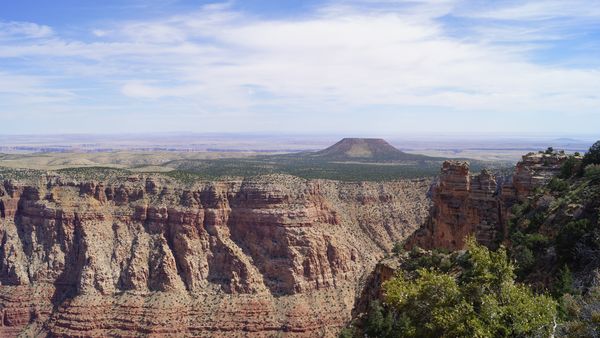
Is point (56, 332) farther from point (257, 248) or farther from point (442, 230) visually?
point (442, 230)

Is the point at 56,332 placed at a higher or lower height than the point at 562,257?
lower

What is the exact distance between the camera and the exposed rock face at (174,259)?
223 feet

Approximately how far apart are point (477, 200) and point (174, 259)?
137 ft

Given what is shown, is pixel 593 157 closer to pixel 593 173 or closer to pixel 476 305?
pixel 593 173

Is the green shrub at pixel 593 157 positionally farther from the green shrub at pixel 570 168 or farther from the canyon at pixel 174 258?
the canyon at pixel 174 258

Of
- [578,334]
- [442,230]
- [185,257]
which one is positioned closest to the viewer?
[578,334]

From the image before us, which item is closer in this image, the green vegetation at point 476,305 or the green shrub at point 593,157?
the green vegetation at point 476,305

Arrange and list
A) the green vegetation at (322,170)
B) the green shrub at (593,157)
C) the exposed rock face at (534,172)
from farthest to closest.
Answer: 1. the green vegetation at (322,170)
2. the exposed rock face at (534,172)
3. the green shrub at (593,157)

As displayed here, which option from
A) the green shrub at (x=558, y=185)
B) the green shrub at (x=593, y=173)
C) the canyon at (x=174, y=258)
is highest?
the green shrub at (x=593, y=173)

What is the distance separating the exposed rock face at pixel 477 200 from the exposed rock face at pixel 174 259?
873 inches

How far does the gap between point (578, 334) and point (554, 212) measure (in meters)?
16.1

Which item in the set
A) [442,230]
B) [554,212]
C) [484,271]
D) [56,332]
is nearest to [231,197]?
[56,332]

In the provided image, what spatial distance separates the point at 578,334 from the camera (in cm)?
1841

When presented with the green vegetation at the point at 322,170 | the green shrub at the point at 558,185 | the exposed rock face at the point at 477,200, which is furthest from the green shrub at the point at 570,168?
the green vegetation at the point at 322,170
